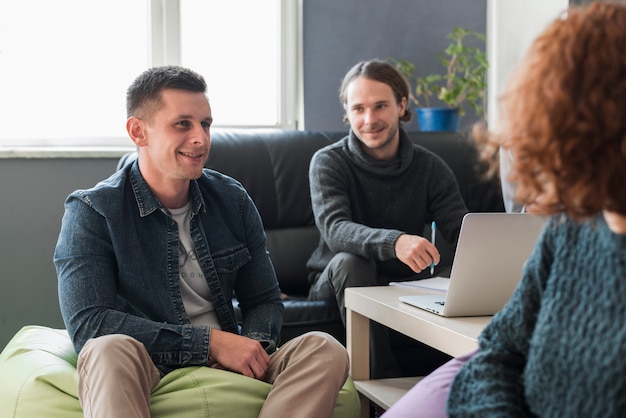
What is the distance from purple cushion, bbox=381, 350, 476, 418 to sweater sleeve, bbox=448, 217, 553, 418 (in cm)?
12

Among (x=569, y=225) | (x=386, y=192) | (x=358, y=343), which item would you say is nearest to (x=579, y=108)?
(x=569, y=225)

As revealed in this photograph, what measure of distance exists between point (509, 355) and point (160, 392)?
0.87 meters

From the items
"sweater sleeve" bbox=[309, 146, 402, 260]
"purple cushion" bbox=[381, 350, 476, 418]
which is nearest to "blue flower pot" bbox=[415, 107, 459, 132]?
"sweater sleeve" bbox=[309, 146, 402, 260]

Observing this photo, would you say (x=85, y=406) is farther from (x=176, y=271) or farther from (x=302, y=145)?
(x=302, y=145)

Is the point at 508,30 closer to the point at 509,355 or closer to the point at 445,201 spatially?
the point at 445,201

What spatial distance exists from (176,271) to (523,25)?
7.70 ft

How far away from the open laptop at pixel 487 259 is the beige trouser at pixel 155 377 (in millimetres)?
279

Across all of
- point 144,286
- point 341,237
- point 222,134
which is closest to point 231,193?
point 144,286

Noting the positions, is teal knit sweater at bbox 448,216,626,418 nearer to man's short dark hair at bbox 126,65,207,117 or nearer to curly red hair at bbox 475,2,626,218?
curly red hair at bbox 475,2,626,218

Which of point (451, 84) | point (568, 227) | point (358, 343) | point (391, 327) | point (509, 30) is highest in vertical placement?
point (509, 30)

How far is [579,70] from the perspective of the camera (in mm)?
857

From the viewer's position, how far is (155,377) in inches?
69.2

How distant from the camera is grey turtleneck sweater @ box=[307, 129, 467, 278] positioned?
2.79 meters

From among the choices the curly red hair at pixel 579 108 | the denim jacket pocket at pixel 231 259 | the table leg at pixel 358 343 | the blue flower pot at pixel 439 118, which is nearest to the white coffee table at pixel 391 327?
the table leg at pixel 358 343
